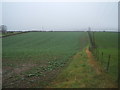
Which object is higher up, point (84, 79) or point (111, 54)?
point (111, 54)

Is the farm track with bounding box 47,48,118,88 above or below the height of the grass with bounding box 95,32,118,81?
below

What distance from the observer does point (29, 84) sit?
10.5 m

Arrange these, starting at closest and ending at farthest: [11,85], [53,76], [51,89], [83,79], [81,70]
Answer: [51,89]
[11,85]
[83,79]
[53,76]
[81,70]

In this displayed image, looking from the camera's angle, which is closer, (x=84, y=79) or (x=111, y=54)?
(x=84, y=79)

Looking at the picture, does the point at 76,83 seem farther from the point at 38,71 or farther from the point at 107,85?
the point at 38,71

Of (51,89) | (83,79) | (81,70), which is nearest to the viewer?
(51,89)

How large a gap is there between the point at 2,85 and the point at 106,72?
7.95 m

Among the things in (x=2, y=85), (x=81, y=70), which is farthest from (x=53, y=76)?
(x=2, y=85)

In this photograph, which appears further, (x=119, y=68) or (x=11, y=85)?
(x=119, y=68)

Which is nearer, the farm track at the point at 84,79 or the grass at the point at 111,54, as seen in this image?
the farm track at the point at 84,79

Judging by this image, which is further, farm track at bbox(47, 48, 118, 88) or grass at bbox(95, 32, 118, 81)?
grass at bbox(95, 32, 118, 81)

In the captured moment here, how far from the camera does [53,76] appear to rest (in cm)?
1212

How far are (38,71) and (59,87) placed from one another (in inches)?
158

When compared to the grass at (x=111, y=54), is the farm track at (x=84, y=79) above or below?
below
